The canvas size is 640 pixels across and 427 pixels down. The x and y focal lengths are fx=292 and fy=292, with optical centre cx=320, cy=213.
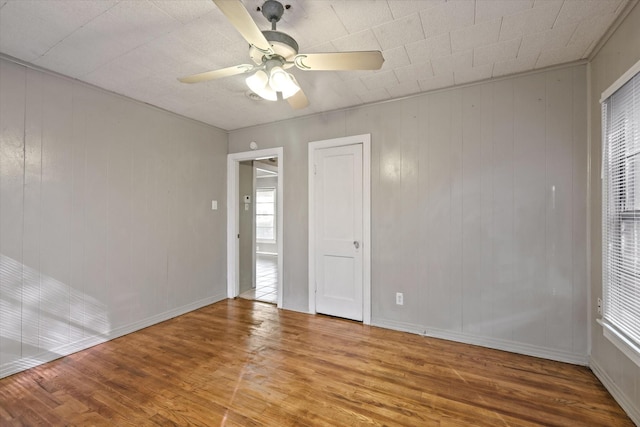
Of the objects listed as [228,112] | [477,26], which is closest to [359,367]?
[477,26]

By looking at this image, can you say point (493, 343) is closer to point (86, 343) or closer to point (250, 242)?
point (250, 242)

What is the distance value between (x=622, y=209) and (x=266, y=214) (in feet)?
24.8

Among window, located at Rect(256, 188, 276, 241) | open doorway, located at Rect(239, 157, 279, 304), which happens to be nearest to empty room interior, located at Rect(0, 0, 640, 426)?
open doorway, located at Rect(239, 157, 279, 304)

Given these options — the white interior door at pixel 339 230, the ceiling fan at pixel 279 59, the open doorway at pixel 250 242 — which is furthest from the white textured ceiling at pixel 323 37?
the open doorway at pixel 250 242

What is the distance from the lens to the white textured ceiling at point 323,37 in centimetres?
181

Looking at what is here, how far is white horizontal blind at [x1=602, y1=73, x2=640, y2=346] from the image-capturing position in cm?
181

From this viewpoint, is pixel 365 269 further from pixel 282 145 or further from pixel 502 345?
pixel 282 145

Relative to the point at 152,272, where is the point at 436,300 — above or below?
below

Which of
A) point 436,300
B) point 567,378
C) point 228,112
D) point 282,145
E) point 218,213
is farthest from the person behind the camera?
point 218,213

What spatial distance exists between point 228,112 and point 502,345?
3.91 m

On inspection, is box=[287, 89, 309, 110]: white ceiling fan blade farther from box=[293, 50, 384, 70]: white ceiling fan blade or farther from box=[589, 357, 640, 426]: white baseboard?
box=[589, 357, 640, 426]: white baseboard

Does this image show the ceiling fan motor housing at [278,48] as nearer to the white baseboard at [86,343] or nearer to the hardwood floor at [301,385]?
the hardwood floor at [301,385]

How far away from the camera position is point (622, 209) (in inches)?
78.2

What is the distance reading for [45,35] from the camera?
2.06 m
